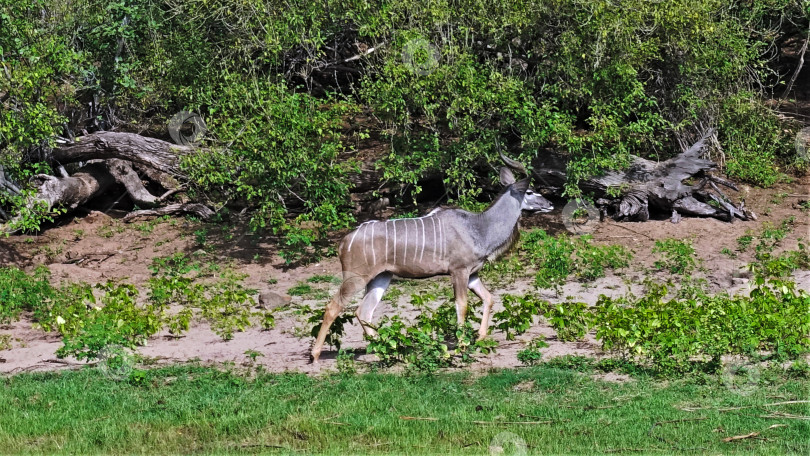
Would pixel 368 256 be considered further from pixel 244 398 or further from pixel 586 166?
pixel 586 166

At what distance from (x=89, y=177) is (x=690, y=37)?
31.9 ft

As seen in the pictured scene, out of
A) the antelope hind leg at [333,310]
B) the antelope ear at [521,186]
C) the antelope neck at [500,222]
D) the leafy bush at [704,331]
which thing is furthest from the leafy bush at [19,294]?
the leafy bush at [704,331]

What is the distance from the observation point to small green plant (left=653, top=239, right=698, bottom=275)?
11.9 m

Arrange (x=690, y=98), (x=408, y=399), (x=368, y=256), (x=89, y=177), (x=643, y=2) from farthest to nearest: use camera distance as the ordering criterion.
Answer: (x=89, y=177)
(x=690, y=98)
(x=643, y=2)
(x=368, y=256)
(x=408, y=399)

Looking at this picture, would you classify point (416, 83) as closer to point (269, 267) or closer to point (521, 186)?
point (269, 267)

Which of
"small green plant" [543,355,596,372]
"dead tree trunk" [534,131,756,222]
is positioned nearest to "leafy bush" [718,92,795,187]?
"dead tree trunk" [534,131,756,222]

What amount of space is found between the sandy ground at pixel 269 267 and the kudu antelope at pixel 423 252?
20.0 inches

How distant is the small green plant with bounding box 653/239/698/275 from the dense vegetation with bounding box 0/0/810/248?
157 cm

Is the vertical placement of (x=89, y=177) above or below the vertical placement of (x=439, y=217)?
below

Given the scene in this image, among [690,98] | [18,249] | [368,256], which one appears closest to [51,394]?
[368,256]

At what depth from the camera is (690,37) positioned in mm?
13703

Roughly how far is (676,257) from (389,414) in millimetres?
6094

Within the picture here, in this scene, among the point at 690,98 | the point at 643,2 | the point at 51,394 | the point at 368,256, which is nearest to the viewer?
the point at 51,394

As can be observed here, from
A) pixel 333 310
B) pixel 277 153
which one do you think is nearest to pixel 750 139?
pixel 277 153
